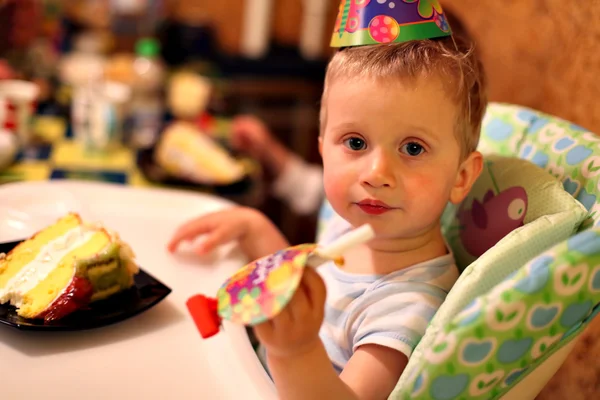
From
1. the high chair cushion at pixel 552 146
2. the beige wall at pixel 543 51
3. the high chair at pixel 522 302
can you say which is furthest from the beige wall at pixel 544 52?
the high chair at pixel 522 302

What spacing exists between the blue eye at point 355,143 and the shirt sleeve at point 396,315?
7.3 inches

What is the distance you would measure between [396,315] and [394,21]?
0.37 m

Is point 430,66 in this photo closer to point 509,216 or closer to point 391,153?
point 391,153

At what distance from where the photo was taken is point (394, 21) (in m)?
0.78

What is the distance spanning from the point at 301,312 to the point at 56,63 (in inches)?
66.7

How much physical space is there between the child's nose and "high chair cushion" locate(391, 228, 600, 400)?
19 centimetres

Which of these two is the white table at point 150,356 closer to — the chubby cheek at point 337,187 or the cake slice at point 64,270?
the cake slice at point 64,270

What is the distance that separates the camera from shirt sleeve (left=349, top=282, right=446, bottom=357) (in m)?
0.74

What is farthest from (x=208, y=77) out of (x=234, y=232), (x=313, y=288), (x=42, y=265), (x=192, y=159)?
(x=313, y=288)

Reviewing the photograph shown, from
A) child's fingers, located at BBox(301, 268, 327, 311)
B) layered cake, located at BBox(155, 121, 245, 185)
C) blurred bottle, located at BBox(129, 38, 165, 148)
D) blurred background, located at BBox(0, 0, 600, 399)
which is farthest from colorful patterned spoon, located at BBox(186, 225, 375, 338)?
blurred bottle, located at BBox(129, 38, 165, 148)

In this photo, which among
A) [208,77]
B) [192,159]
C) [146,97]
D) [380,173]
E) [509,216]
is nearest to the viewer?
[380,173]

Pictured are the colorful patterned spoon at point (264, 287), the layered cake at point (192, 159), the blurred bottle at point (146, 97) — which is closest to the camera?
the colorful patterned spoon at point (264, 287)

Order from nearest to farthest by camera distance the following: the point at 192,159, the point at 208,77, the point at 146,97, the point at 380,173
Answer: the point at 380,173
the point at 192,159
the point at 146,97
the point at 208,77

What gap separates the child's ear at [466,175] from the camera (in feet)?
2.81
